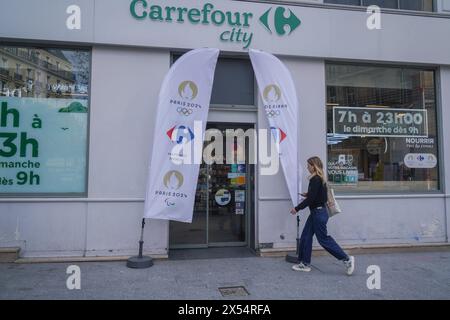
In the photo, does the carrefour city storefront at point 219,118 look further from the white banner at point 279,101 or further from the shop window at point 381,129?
the white banner at point 279,101

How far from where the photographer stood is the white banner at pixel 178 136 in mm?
6387

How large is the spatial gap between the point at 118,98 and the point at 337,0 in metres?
5.09

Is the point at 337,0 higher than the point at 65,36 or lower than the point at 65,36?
higher

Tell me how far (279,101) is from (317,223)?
238cm

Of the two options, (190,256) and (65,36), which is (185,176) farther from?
(65,36)

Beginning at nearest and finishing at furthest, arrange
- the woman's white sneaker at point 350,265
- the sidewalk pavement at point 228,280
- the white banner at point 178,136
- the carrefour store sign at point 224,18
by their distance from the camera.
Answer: the sidewalk pavement at point 228,280 < the woman's white sneaker at point 350,265 < the white banner at point 178,136 < the carrefour store sign at point 224,18

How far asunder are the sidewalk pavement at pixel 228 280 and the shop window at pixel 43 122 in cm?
150

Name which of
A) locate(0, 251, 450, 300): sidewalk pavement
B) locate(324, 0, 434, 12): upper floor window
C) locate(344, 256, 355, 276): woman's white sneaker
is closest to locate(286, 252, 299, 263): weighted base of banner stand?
locate(0, 251, 450, 300): sidewalk pavement

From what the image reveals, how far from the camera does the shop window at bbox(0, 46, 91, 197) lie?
22.0ft

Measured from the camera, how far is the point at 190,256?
706 cm

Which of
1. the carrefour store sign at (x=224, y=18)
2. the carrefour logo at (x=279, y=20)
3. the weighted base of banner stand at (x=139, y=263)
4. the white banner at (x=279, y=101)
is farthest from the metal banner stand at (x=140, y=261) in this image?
the carrefour logo at (x=279, y=20)
